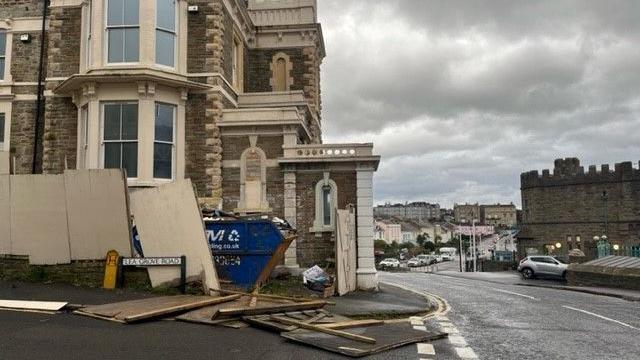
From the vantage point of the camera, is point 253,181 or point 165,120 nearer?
point 165,120

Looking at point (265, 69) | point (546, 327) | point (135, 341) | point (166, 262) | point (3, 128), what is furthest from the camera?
point (265, 69)

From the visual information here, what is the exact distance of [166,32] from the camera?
1903cm

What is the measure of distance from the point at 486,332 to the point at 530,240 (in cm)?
5885

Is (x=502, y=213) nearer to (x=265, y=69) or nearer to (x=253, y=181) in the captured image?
(x=265, y=69)

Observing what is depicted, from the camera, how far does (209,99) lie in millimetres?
19281

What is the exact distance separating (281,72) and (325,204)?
33.7 ft

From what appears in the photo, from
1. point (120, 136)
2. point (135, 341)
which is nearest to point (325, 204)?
point (120, 136)

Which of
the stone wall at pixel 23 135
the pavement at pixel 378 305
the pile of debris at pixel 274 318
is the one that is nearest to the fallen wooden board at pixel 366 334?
the pile of debris at pixel 274 318

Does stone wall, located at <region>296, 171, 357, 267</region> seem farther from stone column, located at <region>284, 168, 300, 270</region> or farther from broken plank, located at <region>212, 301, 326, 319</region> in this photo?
broken plank, located at <region>212, 301, 326, 319</region>

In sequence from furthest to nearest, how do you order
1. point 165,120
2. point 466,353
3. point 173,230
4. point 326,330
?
point 165,120, point 173,230, point 326,330, point 466,353

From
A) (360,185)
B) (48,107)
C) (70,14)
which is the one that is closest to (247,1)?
(70,14)

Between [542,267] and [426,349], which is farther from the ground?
[426,349]

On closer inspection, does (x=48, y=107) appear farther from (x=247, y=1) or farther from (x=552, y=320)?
(x=552, y=320)

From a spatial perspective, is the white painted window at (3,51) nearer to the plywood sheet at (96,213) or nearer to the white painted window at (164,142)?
the white painted window at (164,142)
